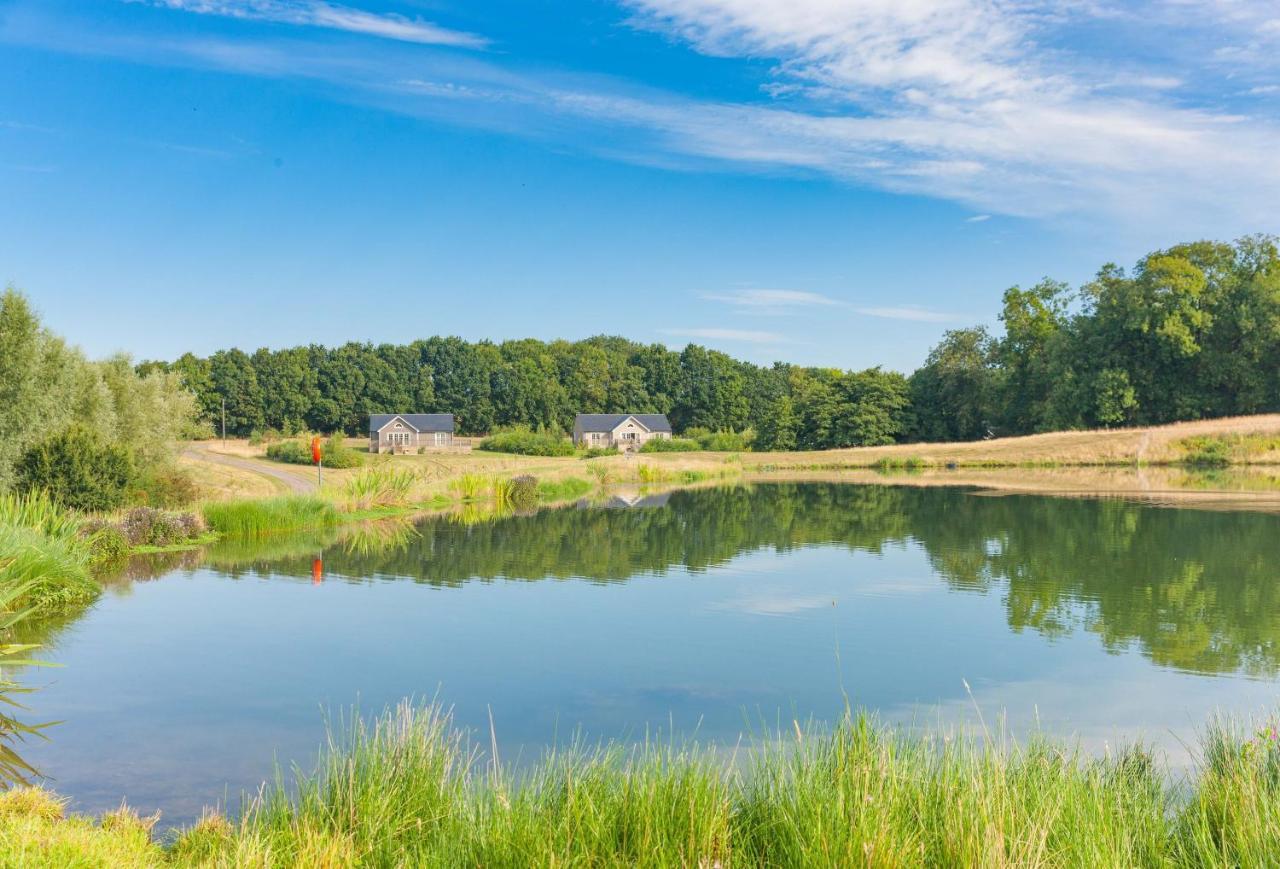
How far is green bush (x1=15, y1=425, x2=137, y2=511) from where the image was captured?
19.8 meters

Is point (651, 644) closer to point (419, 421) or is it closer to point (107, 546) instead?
Answer: point (107, 546)

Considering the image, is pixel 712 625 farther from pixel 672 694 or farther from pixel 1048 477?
pixel 1048 477

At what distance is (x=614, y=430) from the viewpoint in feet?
305

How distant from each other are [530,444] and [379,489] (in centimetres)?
4511

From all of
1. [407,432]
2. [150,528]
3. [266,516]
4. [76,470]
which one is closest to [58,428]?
[76,470]

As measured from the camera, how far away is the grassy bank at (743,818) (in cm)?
448

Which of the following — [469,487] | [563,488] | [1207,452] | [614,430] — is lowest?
[563,488]

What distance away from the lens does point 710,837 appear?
15.3 ft

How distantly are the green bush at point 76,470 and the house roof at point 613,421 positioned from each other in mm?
71976

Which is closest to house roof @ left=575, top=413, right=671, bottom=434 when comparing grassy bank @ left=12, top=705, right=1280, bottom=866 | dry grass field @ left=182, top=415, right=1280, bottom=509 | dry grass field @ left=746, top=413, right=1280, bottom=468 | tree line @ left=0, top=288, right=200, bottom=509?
dry grass field @ left=182, top=415, right=1280, bottom=509

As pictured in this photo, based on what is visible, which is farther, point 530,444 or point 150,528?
point 530,444

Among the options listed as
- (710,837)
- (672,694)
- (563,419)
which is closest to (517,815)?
(710,837)

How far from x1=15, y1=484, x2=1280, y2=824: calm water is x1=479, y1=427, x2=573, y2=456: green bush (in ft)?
172

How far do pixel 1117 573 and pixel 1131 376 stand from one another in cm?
5446
